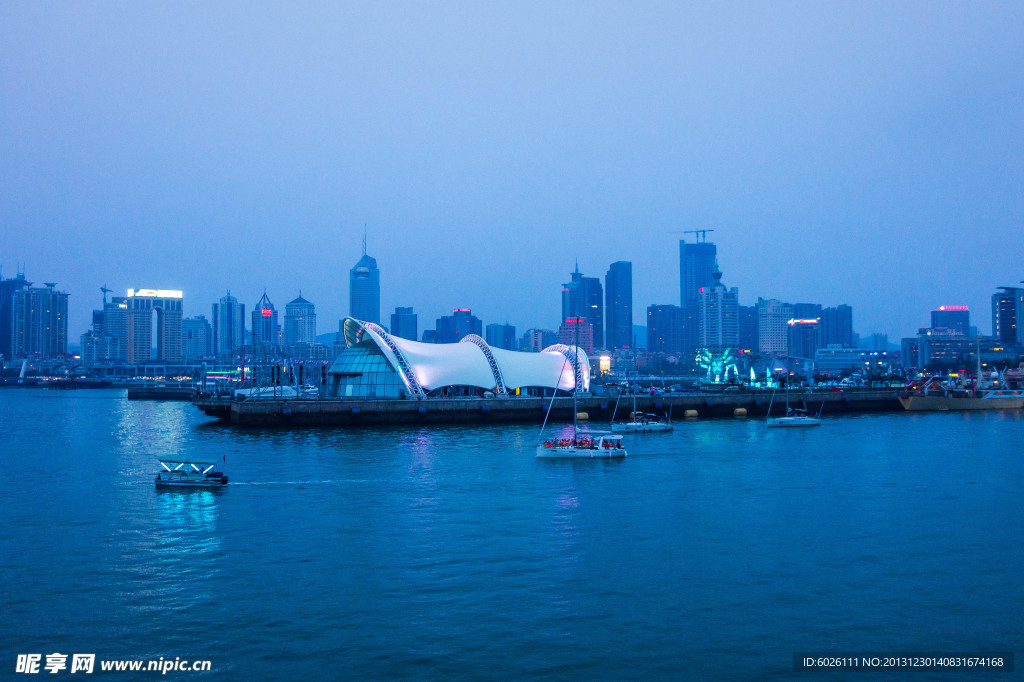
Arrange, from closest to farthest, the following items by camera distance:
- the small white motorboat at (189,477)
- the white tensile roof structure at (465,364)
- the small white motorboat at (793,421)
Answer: the small white motorboat at (189,477), the small white motorboat at (793,421), the white tensile roof structure at (465,364)

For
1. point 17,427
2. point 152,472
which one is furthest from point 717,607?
point 17,427

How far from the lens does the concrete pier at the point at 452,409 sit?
76.3 m

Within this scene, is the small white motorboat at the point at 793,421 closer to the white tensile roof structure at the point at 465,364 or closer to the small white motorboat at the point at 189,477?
the white tensile roof structure at the point at 465,364

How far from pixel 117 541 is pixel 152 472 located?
740 inches

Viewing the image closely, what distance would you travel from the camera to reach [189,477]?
128 feet

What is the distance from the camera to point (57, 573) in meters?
24.1

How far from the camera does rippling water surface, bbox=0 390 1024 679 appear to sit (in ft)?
60.2

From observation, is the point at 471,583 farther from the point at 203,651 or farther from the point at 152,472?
the point at 152,472

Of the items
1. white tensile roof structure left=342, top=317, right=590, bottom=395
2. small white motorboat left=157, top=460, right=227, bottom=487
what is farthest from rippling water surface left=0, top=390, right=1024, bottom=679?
white tensile roof structure left=342, top=317, right=590, bottom=395

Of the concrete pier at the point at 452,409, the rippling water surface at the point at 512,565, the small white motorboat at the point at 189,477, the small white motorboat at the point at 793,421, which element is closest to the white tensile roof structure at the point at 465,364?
the concrete pier at the point at 452,409

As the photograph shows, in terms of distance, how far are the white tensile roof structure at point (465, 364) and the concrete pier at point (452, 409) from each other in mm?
5355

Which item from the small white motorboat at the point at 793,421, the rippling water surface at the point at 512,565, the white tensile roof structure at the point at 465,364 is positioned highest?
the white tensile roof structure at the point at 465,364

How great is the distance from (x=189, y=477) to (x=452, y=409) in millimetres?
42558

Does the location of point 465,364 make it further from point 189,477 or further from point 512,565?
point 512,565
